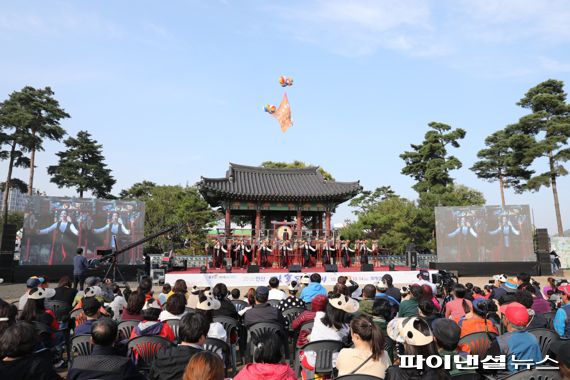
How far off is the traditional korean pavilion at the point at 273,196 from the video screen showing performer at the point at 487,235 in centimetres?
688

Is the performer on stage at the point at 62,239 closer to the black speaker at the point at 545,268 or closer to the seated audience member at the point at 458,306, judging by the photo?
the seated audience member at the point at 458,306

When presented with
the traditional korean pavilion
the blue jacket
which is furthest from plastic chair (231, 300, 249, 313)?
the traditional korean pavilion

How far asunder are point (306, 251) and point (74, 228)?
1200cm

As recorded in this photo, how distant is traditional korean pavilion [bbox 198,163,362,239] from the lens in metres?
23.6

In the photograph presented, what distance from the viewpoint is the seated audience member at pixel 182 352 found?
285 cm

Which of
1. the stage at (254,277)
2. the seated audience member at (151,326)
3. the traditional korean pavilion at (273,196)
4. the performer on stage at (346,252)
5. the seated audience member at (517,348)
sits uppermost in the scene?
the traditional korean pavilion at (273,196)

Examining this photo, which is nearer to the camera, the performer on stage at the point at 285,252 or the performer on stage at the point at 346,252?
the performer on stage at the point at 285,252

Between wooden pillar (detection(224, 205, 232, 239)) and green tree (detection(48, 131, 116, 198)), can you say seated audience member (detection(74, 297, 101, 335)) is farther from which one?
green tree (detection(48, 131, 116, 198))

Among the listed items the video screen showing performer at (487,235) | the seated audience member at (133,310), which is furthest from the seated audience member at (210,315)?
the video screen showing performer at (487,235)

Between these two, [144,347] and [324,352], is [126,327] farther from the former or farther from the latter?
[324,352]

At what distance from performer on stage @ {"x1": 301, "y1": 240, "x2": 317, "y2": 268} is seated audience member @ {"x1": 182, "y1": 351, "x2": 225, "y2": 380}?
1917cm

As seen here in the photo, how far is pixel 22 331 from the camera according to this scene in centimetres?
256

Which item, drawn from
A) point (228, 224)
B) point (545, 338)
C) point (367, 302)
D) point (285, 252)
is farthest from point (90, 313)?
point (228, 224)

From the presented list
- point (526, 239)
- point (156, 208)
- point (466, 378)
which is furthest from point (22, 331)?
point (156, 208)
